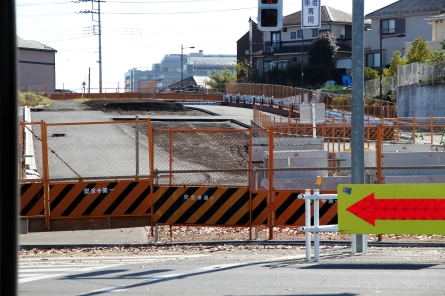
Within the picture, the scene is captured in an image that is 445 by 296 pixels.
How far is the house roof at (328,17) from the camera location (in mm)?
81750

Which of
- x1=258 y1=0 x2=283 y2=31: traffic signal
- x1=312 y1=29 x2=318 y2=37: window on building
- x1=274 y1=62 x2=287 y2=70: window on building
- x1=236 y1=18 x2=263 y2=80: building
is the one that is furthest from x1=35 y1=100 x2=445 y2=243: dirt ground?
x1=236 y1=18 x2=263 y2=80: building

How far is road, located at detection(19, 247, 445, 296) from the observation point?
334 inches

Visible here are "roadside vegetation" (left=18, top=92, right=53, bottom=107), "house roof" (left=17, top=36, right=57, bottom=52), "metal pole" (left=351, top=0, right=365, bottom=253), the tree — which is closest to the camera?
"metal pole" (left=351, top=0, right=365, bottom=253)

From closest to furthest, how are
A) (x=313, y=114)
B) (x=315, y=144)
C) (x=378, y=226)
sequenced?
1. (x=378, y=226)
2. (x=315, y=144)
3. (x=313, y=114)

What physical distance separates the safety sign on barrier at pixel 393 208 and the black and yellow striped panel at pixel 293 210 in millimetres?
3220

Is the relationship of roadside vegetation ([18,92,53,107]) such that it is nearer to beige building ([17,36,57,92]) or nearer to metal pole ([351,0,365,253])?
beige building ([17,36,57,92])

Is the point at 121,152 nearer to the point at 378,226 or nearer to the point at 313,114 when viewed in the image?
the point at 313,114

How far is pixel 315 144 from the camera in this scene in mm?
22344

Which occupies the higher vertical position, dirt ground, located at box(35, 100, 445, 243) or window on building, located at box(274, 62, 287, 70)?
window on building, located at box(274, 62, 287, 70)

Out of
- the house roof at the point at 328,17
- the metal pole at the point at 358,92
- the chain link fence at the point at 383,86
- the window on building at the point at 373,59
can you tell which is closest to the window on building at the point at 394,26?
the window on building at the point at 373,59

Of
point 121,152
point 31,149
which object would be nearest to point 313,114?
point 121,152
